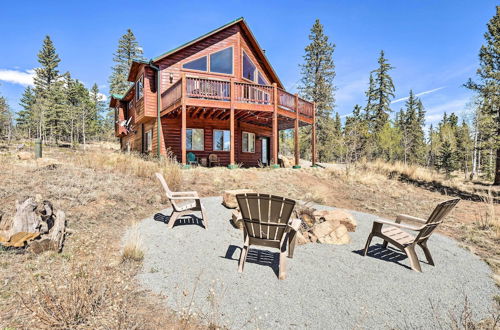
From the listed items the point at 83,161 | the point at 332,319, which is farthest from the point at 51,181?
the point at 332,319

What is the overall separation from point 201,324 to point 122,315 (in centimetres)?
74

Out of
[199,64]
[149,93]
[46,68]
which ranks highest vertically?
[46,68]

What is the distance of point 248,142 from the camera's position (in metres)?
16.9

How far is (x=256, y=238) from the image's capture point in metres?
3.69

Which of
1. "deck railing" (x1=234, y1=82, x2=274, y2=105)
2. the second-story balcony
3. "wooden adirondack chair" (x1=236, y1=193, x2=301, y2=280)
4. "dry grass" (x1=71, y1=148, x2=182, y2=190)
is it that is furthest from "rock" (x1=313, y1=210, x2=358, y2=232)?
"deck railing" (x1=234, y1=82, x2=274, y2=105)

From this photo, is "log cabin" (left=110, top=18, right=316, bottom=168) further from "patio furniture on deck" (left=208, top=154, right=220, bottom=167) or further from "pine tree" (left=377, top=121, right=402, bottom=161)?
"pine tree" (left=377, top=121, right=402, bottom=161)

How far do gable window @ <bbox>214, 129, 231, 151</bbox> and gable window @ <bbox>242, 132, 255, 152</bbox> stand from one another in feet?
4.59

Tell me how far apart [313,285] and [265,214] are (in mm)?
1077

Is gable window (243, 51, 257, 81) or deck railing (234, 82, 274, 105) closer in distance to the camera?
deck railing (234, 82, 274, 105)

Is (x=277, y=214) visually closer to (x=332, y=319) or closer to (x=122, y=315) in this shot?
(x=332, y=319)

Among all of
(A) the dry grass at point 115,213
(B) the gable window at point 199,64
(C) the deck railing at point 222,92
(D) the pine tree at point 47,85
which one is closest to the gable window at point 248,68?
(B) the gable window at point 199,64

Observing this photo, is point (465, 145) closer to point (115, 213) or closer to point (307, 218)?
→ point (307, 218)

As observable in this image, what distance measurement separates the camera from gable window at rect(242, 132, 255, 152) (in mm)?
16469

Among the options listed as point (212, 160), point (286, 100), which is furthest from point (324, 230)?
point (212, 160)
